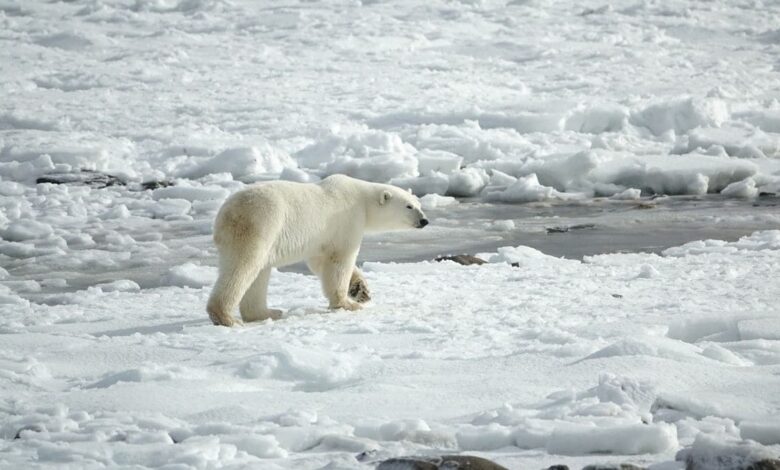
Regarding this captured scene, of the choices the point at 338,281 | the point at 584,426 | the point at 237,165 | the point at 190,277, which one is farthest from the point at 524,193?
the point at 584,426

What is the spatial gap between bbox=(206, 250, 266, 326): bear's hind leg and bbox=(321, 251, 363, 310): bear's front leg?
69 centimetres

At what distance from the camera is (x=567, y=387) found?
3.89 meters

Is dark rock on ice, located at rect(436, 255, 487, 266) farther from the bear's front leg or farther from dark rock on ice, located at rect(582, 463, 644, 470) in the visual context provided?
dark rock on ice, located at rect(582, 463, 644, 470)

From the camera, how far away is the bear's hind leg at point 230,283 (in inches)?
221

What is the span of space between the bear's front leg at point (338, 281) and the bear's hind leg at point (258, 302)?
356 mm

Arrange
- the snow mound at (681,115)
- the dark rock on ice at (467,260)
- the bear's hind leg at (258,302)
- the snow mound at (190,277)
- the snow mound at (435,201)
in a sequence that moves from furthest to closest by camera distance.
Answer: the snow mound at (681,115)
the snow mound at (435,201)
the dark rock on ice at (467,260)
the snow mound at (190,277)
the bear's hind leg at (258,302)

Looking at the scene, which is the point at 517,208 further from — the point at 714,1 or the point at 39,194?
the point at 714,1

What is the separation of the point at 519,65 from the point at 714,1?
8.01 meters

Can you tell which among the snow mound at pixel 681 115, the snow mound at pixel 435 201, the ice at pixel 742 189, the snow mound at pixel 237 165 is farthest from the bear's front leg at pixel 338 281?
the snow mound at pixel 681 115

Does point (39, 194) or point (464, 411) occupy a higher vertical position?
point (464, 411)

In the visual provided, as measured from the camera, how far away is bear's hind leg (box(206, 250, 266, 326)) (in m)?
5.62

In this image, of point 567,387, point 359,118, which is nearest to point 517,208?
point 359,118

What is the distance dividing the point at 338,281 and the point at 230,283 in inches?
32.6

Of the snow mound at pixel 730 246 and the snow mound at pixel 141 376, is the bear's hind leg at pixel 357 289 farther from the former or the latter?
the snow mound at pixel 730 246
